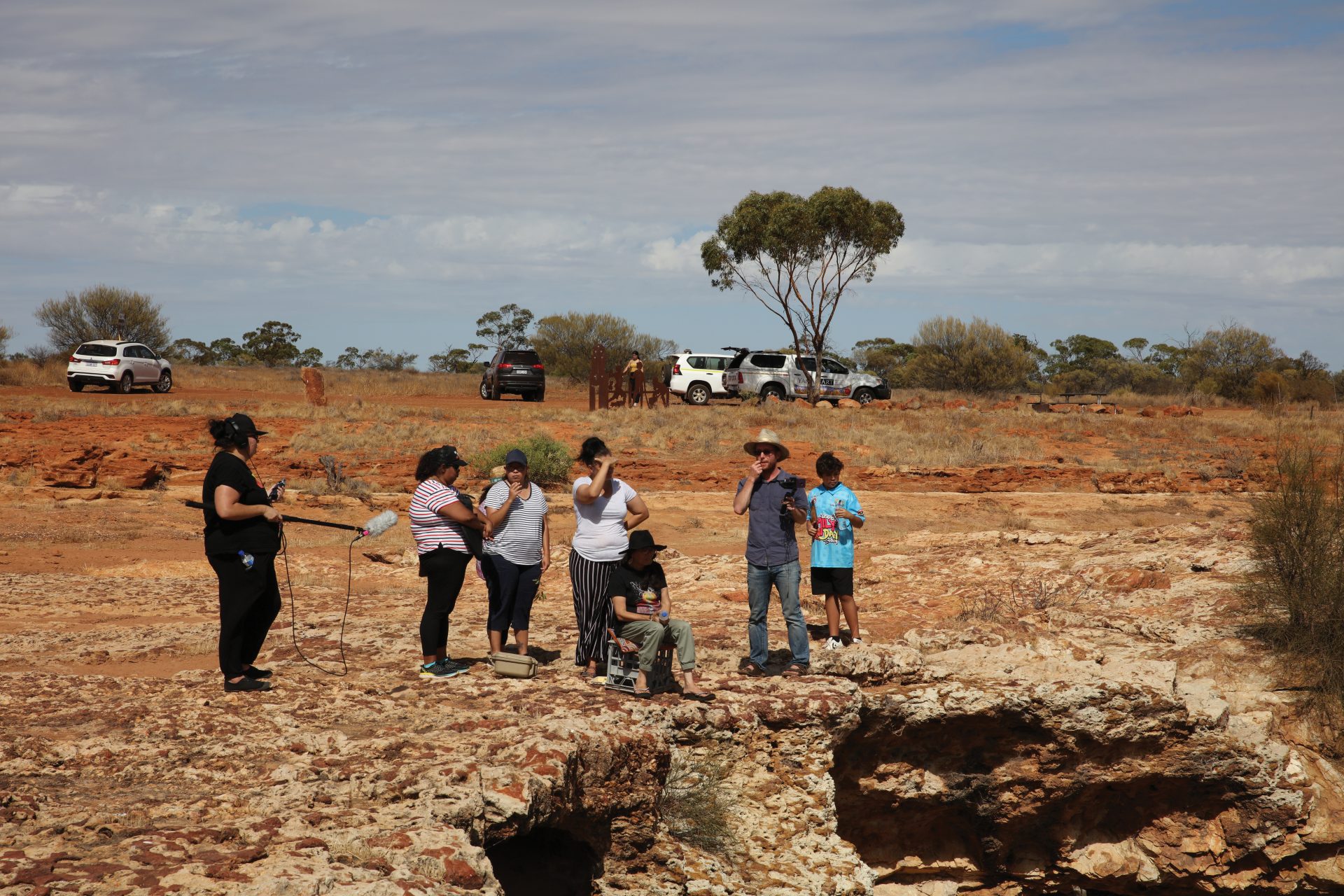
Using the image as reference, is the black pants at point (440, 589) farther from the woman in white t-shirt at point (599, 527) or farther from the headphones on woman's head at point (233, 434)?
the headphones on woman's head at point (233, 434)

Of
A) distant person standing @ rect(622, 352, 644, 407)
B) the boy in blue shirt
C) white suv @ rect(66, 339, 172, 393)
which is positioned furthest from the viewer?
white suv @ rect(66, 339, 172, 393)

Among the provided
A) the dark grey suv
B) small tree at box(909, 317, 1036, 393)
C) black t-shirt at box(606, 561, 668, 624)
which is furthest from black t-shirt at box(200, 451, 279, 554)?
small tree at box(909, 317, 1036, 393)

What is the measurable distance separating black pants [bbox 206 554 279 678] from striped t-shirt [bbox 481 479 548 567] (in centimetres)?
141

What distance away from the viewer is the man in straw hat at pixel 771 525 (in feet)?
23.7

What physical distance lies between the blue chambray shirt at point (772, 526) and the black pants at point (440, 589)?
1938 millimetres

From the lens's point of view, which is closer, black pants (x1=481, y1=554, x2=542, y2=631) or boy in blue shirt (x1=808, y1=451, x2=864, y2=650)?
black pants (x1=481, y1=554, x2=542, y2=631)

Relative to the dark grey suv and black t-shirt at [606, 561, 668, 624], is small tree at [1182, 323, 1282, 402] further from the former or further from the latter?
black t-shirt at [606, 561, 668, 624]

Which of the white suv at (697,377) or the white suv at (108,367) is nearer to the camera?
the white suv at (108,367)

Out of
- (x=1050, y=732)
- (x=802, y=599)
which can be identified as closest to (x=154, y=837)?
(x=1050, y=732)

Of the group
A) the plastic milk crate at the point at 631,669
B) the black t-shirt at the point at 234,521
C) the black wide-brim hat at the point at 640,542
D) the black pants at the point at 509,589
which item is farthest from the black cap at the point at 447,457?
the plastic milk crate at the point at 631,669

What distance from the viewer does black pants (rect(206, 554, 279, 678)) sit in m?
6.50

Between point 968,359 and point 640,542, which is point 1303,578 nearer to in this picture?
point 640,542

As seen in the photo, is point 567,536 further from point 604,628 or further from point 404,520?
point 604,628

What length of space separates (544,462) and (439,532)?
12.9 m
